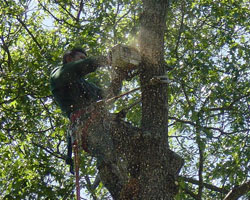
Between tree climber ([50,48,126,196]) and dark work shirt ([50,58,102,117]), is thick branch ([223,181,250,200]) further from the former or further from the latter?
dark work shirt ([50,58,102,117])

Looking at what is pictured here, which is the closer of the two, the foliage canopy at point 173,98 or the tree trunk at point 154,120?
the tree trunk at point 154,120

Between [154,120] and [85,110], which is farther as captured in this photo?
[85,110]

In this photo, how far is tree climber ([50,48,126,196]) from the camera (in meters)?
4.70

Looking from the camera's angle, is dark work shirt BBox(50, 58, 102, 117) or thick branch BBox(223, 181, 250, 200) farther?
thick branch BBox(223, 181, 250, 200)

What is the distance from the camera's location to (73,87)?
195 inches

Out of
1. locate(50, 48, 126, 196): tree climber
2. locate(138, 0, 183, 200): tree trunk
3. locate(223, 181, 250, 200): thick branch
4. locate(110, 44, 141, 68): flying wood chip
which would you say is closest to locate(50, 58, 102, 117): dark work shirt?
locate(50, 48, 126, 196): tree climber

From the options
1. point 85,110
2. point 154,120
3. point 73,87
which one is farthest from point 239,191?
point 73,87

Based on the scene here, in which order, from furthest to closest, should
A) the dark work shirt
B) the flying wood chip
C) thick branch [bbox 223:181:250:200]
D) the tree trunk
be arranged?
thick branch [bbox 223:181:250:200], the dark work shirt, the flying wood chip, the tree trunk

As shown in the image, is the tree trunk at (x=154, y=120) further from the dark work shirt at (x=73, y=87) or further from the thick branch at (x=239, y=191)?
the thick branch at (x=239, y=191)

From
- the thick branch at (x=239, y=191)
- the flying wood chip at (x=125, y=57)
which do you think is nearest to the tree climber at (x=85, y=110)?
the flying wood chip at (x=125, y=57)

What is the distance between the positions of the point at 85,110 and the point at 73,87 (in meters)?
0.29

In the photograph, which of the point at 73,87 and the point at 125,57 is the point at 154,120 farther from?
the point at 73,87

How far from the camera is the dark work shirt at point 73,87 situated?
4.81 m

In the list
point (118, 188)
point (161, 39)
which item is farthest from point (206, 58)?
point (118, 188)
